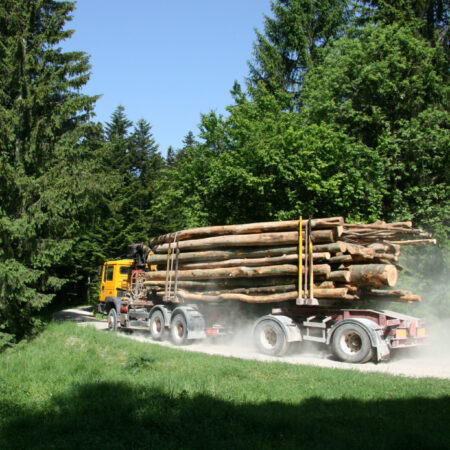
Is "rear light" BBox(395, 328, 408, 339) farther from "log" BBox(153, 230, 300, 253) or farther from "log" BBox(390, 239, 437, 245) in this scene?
"log" BBox(153, 230, 300, 253)

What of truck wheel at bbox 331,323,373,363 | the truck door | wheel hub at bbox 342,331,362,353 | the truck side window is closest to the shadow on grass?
truck wheel at bbox 331,323,373,363

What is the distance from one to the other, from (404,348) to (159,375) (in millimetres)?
7113

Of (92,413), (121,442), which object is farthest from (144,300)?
(121,442)

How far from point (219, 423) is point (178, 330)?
31.6 ft

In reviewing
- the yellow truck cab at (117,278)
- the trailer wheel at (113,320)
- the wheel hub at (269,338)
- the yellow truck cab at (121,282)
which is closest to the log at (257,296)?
the wheel hub at (269,338)

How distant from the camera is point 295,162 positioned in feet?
62.9

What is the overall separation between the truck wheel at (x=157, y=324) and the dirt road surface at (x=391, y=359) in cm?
44

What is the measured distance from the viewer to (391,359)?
458 inches

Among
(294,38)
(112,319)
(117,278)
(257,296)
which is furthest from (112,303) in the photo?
(294,38)

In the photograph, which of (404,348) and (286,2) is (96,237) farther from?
(404,348)

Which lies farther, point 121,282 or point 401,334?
point 121,282

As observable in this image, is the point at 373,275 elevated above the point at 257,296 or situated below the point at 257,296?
above

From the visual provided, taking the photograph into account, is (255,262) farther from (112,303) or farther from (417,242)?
(112,303)

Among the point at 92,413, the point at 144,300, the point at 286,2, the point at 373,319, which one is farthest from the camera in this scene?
the point at 286,2
